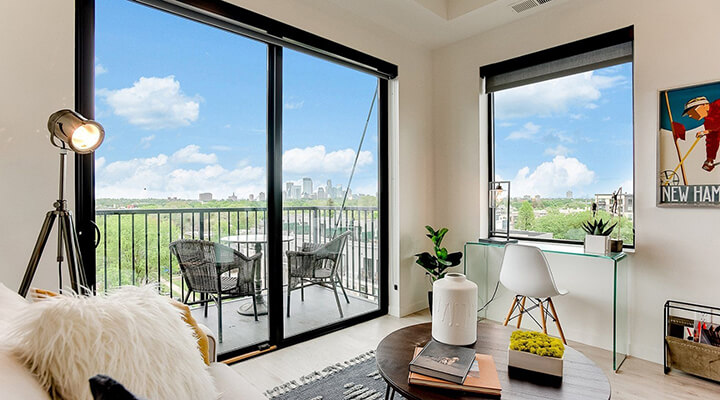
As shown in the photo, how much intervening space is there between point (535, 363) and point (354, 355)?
4.96 feet

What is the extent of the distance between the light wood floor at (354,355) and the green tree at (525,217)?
103 cm

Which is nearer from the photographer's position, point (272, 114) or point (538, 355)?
point (538, 355)

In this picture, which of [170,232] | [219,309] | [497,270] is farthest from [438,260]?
[170,232]

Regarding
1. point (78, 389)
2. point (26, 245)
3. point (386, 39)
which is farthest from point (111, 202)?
point (386, 39)

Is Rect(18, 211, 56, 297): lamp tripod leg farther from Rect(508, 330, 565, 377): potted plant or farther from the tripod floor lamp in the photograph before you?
Rect(508, 330, 565, 377): potted plant

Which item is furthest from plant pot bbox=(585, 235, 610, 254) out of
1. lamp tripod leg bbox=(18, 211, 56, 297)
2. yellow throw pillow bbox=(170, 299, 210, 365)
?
lamp tripod leg bbox=(18, 211, 56, 297)

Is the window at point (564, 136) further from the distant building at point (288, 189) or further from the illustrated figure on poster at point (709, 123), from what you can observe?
the distant building at point (288, 189)

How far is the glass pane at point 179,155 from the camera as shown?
208 cm

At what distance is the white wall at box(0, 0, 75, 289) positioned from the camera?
1.71 metres

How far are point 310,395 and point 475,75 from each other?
10.1 ft

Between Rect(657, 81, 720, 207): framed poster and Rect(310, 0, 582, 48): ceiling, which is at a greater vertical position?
Rect(310, 0, 582, 48): ceiling

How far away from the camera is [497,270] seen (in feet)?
11.2

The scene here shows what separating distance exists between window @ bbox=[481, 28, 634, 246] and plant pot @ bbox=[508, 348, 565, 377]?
6.39 ft

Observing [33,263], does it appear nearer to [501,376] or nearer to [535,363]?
[501,376]
